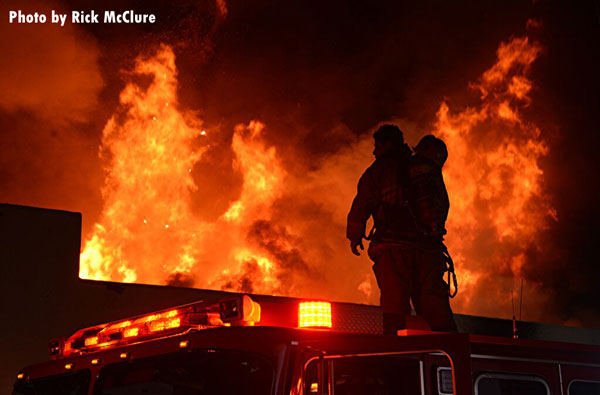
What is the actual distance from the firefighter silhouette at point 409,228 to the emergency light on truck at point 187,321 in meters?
2.00

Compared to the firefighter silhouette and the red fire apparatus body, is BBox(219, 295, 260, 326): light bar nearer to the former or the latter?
the red fire apparatus body

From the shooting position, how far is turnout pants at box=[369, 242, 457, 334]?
19.2 ft

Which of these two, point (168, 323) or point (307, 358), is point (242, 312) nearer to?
point (307, 358)

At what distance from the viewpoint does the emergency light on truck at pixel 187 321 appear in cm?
390

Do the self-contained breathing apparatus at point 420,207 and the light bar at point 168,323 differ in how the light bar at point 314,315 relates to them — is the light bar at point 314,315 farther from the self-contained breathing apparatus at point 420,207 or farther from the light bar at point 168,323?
the self-contained breathing apparatus at point 420,207

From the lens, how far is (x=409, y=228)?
6176 mm

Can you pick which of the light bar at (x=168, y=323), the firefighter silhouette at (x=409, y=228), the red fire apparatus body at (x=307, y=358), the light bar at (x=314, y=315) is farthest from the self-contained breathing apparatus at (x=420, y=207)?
the light bar at (x=168, y=323)

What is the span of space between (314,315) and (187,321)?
2.79 ft

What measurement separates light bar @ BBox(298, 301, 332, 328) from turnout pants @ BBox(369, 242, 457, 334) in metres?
1.99

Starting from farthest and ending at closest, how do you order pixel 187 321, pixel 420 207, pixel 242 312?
pixel 420 207 → pixel 187 321 → pixel 242 312

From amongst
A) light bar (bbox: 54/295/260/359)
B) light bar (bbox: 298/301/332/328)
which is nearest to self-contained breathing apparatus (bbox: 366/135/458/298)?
light bar (bbox: 298/301/332/328)

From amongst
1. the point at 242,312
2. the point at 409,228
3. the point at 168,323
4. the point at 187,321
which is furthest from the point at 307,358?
the point at 409,228

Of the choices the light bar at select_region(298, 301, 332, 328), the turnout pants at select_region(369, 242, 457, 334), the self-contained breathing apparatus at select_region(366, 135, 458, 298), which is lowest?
the light bar at select_region(298, 301, 332, 328)

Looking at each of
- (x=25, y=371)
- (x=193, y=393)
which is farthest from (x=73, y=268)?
(x=193, y=393)
